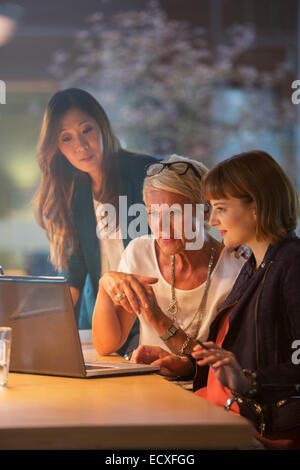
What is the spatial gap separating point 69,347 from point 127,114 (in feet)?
5.59

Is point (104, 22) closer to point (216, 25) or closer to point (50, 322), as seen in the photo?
point (216, 25)

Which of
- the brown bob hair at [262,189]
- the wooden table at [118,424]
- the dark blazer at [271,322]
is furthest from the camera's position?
the brown bob hair at [262,189]

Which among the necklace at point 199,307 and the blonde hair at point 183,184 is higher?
the blonde hair at point 183,184

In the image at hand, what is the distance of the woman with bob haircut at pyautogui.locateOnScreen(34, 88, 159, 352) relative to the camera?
2.93 m

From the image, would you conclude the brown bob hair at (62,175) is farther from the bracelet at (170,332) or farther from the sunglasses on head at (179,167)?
the bracelet at (170,332)

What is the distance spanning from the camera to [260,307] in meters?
1.86

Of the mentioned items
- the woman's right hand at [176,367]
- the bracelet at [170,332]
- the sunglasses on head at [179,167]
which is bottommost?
the woman's right hand at [176,367]

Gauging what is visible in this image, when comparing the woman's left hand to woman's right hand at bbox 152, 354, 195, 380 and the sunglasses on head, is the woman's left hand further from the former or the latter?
the sunglasses on head

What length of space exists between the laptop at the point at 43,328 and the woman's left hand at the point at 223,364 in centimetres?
36

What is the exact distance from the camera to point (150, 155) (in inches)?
118

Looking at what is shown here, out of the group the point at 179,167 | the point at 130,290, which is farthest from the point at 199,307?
the point at 179,167

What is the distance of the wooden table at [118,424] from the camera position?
1257 millimetres

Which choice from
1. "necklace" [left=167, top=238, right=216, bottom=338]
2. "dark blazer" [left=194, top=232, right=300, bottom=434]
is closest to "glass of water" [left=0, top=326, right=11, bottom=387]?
"dark blazer" [left=194, top=232, right=300, bottom=434]

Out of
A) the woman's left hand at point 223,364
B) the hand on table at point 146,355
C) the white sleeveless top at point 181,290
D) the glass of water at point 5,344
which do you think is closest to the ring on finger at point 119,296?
the white sleeveless top at point 181,290
